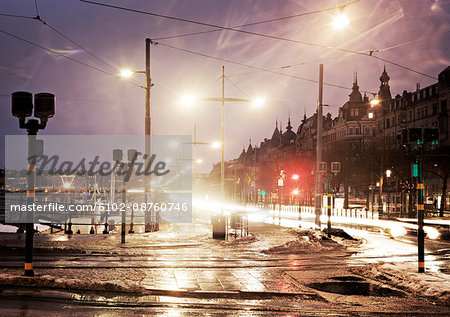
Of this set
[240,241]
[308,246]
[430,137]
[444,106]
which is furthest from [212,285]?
[444,106]

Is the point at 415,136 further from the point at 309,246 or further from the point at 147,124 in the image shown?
the point at 147,124

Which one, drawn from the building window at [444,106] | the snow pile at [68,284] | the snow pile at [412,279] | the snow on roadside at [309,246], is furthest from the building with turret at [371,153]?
the snow pile at [68,284]

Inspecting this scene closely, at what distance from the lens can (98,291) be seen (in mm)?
8461

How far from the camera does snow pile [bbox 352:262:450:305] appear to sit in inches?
340

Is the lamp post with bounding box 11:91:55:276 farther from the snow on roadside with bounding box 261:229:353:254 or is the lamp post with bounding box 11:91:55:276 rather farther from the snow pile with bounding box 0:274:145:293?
the snow on roadside with bounding box 261:229:353:254

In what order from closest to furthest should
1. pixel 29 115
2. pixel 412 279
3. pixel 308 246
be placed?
pixel 29 115, pixel 412 279, pixel 308 246

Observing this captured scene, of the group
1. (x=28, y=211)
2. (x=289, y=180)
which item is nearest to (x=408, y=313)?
(x=28, y=211)

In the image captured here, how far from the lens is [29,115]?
9008 mm

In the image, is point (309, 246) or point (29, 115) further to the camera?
point (309, 246)

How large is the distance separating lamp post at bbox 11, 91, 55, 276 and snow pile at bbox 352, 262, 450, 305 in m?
7.04

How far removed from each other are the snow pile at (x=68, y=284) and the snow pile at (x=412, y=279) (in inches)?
195

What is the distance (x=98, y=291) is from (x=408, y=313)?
4.99 meters

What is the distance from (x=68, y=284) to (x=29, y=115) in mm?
3090

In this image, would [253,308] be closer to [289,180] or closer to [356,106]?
[289,180]
